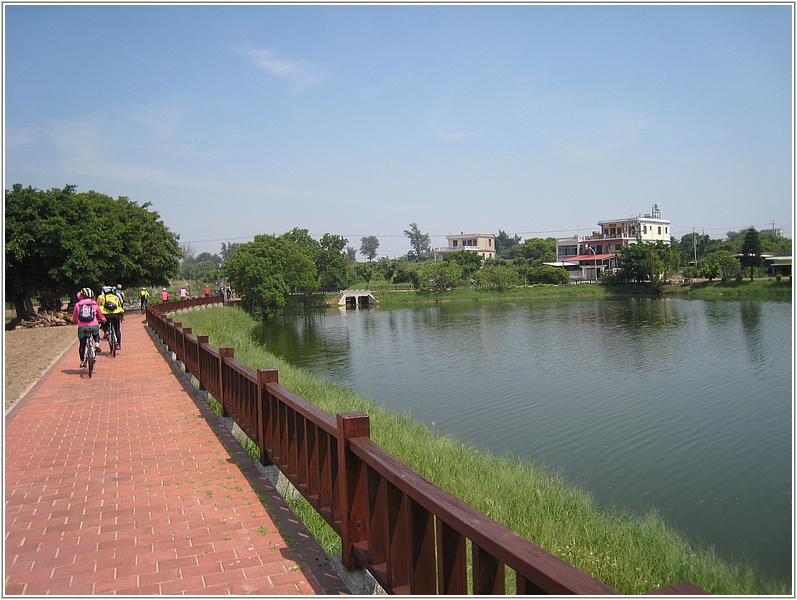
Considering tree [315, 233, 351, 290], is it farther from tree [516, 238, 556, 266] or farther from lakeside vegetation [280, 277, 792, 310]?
tree [516, 238, 556, 266]

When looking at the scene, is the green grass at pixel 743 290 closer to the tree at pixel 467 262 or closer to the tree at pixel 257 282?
the tree at pixel 467 262

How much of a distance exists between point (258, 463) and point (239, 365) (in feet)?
3.67

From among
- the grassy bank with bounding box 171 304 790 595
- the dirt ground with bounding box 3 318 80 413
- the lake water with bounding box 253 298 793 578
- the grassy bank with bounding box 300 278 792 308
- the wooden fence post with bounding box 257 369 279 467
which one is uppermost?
the wooden fence post with bounding box 257 369 279 467

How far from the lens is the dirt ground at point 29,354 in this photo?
1108cm

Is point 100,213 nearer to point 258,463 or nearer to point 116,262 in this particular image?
point 116,262

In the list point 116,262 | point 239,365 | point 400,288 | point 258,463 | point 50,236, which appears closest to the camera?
point 258,463

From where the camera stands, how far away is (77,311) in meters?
11.2

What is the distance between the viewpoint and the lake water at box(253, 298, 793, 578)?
27.7 ft

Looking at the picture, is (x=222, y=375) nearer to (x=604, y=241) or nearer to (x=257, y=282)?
(x=257, y=282)

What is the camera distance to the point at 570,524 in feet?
20.5

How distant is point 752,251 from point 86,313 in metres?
41.6

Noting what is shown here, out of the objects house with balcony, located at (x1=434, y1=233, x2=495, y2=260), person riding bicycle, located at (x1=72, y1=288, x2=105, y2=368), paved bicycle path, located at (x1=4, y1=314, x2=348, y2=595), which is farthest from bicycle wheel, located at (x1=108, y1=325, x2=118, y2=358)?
house with balcony, located at (x1=434, y1=233, x2=495, y2=260)

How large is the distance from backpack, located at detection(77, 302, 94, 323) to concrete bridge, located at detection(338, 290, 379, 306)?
51220mm

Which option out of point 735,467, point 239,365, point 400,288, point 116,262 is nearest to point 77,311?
point 239,365
